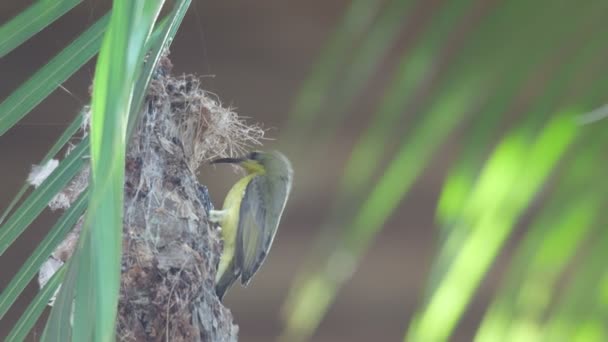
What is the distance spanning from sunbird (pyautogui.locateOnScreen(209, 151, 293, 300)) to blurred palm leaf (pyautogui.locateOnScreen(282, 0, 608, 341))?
2382mm

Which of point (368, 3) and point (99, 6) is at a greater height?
point (99, 6)

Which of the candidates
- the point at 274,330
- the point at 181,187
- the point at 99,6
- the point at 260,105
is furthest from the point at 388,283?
the point at 181,187

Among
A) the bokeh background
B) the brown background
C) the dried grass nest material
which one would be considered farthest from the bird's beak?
the bokeh background

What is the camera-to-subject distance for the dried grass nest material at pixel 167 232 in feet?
6.32

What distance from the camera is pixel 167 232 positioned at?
213 centimetres

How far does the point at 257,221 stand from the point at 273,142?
0.91 meters

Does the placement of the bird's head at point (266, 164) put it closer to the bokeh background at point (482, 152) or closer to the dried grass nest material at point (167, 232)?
the dried grass nest material at point (167, 232)

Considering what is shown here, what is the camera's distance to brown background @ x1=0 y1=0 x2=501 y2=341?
11.7 feet

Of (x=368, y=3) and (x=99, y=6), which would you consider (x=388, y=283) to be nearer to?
(x=99, y=6)

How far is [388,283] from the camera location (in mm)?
4172

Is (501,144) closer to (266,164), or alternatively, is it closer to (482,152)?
(482,152)

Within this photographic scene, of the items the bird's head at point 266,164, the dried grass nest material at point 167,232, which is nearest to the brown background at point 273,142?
the bird's head at point 266,164

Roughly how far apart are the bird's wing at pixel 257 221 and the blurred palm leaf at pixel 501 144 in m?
2.51

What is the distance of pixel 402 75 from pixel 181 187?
2005mm
